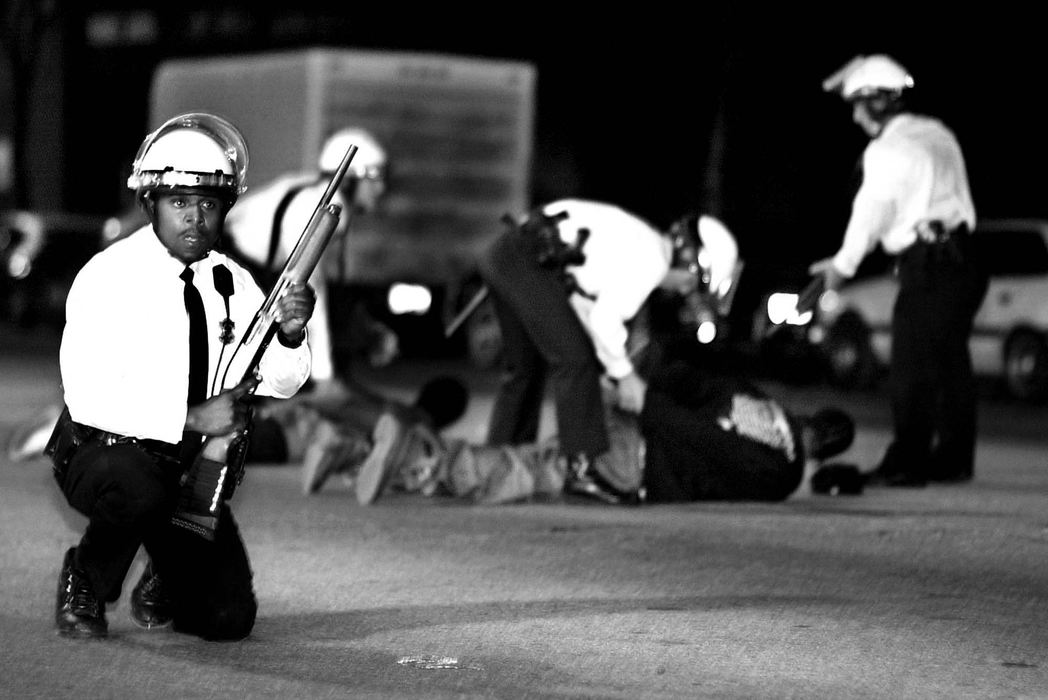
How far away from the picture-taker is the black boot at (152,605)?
20.8 ft

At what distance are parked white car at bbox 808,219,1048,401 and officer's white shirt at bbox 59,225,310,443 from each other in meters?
11.9

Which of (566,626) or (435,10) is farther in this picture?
(435,10)

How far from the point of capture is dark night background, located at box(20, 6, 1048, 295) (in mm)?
28188

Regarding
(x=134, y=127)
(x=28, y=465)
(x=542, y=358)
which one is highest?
(x=542, y=358)

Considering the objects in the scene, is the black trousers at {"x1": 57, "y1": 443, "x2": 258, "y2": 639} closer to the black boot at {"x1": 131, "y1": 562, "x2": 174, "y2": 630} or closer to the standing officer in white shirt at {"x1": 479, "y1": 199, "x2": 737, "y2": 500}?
the black boot at {"x1": 131, "y1": 562, "x2": 174, "y2": 630}

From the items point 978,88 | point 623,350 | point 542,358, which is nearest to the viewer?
point 623,350

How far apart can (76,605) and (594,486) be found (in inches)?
156

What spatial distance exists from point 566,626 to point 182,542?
49.4 inches

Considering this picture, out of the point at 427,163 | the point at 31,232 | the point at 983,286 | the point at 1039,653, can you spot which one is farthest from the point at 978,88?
the point at 1039,653

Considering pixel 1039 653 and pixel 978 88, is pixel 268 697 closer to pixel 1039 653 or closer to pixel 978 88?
pixel 1039 653

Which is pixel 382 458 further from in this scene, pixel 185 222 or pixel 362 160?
pixel 185 222

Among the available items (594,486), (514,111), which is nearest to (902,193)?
(594,486)

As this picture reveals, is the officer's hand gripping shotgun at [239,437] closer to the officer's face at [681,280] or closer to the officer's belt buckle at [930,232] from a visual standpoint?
the officer's face at [681,280]

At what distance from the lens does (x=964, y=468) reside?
10789 millimetres
